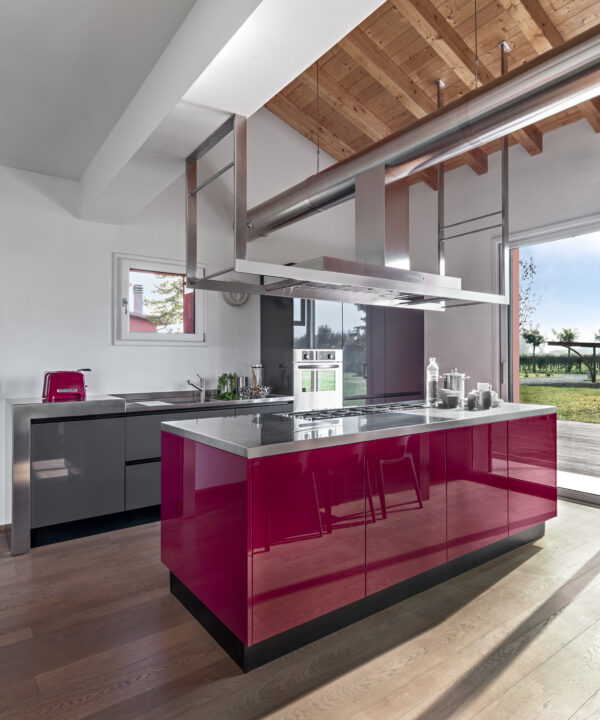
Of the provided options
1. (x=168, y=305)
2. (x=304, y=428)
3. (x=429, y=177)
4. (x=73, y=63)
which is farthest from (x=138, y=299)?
(x=429, y=177)

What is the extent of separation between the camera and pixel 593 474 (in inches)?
164

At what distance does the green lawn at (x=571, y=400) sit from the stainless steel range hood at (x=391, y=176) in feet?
4.97

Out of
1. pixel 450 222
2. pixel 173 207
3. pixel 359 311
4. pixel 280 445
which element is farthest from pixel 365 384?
pixel 280 445

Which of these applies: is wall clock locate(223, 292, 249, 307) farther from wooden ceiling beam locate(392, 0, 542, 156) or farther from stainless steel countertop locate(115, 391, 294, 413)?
wooden ceiling beam locate(392, 0, 542, 156)

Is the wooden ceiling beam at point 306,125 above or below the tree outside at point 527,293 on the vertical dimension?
above

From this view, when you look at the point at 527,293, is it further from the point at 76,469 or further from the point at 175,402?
the point at 76,469

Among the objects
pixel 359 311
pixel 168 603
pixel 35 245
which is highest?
pixel 35 245

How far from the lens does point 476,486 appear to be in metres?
2.68

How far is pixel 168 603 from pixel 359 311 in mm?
3559

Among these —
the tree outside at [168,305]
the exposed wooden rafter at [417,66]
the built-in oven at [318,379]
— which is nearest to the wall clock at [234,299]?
the tree outside at [168,305]

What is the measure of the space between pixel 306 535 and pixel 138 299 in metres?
3.02

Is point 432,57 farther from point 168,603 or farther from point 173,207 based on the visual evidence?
point 168,603

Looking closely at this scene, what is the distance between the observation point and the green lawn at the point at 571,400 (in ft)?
13.7

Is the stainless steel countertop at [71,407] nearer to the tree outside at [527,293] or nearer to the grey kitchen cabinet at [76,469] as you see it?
the grey kitchen cabinet at [76,469]
